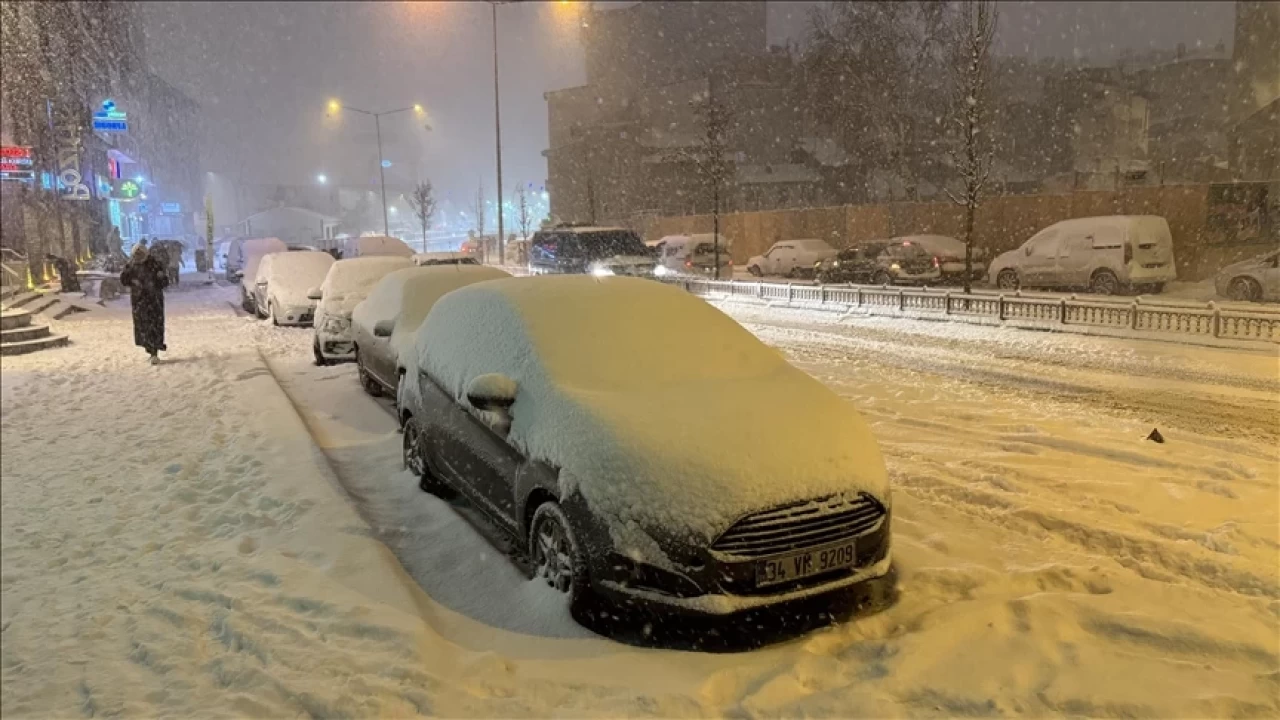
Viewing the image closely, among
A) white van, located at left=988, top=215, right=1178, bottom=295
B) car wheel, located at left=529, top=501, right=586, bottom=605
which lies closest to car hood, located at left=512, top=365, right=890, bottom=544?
car wheel, located at left=529, top=501, right=586, bottom=605

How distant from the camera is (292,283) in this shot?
17984 millimetres

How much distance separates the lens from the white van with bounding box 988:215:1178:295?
18734 mm

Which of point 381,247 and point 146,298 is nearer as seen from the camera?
point 146,298

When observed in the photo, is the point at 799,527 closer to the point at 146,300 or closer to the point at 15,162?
the point at 146,300

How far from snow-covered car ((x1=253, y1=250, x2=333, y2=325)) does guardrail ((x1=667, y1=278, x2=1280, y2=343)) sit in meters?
11.0

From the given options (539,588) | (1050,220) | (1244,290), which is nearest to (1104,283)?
(1244,290)

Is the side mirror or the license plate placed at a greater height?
the side mirror

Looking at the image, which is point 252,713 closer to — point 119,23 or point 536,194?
point 119,23

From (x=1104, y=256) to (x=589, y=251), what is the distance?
13.6 m

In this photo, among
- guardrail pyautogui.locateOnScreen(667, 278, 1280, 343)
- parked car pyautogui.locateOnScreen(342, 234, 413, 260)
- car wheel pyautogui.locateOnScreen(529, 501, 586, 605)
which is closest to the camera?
car wheel pyautogui.locateOnScreen(529, 501, 586, 605)

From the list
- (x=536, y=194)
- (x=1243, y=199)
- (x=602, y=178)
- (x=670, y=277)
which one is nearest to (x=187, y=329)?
(x=670, y=277)

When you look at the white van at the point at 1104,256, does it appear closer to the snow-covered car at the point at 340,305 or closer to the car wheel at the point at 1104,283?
the car wheel at the point at 1104,283

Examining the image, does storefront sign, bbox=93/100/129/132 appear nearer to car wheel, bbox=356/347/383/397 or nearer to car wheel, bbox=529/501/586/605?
car wheel, bbox=356/347/383/397

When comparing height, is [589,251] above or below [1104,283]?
above
